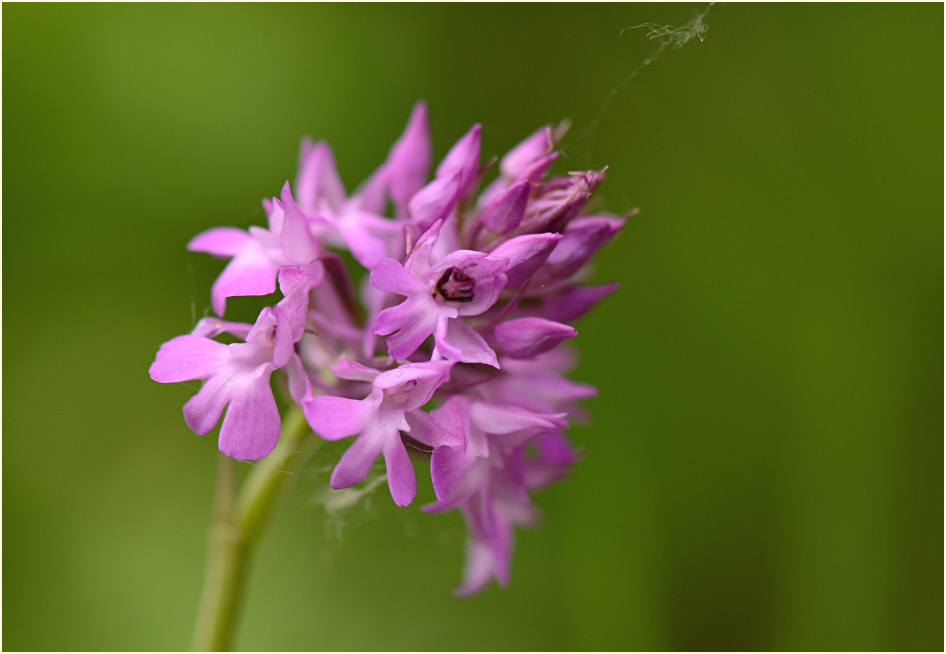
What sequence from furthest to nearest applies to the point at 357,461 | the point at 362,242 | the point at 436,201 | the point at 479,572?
the point at 479,572 → the point at 362,242 → the point at 436,201 → the point at 357,461

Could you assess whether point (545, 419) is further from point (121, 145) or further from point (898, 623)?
point (121, 145)

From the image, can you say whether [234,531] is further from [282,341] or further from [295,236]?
[295,236]

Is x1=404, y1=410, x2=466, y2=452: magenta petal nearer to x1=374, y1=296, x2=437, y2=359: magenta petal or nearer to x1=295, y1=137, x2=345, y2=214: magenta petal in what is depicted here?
x1=374, y1=296, x2=437, y2=359: magenta petal

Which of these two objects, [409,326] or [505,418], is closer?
[409,326]

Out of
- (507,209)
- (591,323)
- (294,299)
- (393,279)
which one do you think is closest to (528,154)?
(507,209)

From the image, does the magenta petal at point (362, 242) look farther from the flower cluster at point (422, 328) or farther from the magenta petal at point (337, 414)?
the magenta petal at point (337, 414)

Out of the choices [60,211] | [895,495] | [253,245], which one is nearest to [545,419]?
[253,245]

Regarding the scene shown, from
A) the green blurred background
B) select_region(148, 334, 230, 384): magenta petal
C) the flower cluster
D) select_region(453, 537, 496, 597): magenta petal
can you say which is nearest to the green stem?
the flower cluster
